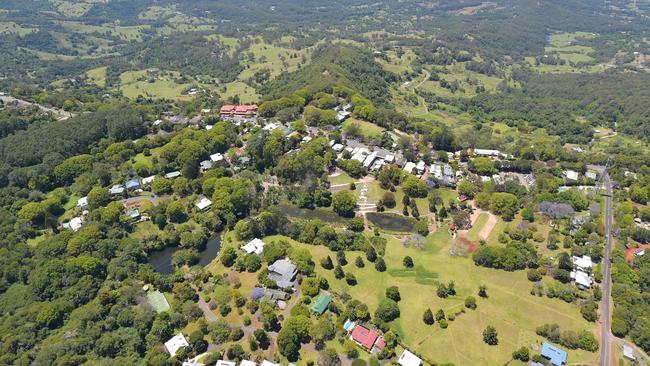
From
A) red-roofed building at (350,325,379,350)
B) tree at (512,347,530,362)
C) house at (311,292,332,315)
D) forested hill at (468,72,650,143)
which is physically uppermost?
house at (311,292,332,315)

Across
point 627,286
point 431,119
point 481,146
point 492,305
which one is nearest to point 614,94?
point 431,119

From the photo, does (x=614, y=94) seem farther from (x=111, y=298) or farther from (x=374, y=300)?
(x=111, y=298)

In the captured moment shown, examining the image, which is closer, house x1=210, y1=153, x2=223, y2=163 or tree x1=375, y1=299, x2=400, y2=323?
tree x1=375, y1=299, x2=400, y2=323

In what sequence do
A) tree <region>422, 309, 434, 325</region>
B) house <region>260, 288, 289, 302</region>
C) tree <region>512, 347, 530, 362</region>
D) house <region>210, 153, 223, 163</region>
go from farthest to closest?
1. house <region>210, 153, 223, 163</region>
2. house <region>260, 288, 289, 302</region>
3. tree <region>422, 309, 434, 325</region>
4. tree <region>512, 347, 530, 362</region>

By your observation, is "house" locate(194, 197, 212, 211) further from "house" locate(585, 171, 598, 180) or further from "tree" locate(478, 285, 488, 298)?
"house" locate(585, 171, 598, 180)

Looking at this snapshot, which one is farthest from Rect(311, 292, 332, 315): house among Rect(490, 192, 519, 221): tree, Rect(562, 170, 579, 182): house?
Rect(562, 170, 579, 182): house

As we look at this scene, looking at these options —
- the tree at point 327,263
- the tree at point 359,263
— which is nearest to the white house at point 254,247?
the tree at point 327,263

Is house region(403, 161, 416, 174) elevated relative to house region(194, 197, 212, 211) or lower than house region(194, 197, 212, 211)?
elevated
